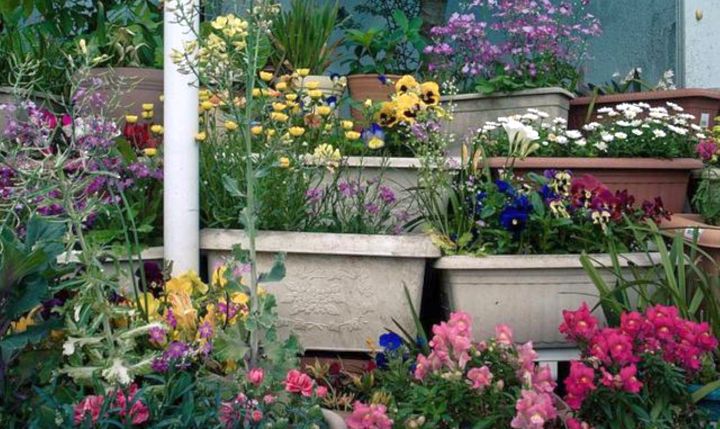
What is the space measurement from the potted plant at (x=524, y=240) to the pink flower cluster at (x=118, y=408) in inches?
44.8

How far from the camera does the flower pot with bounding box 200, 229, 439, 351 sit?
2.61 m

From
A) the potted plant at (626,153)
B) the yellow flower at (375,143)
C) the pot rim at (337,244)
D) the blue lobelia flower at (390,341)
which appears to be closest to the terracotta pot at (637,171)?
the potted plant at (626,153)

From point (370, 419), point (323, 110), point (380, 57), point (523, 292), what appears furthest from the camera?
point (380, 57)

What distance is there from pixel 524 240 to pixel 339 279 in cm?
60

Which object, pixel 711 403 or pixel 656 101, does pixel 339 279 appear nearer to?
pixel 711 403

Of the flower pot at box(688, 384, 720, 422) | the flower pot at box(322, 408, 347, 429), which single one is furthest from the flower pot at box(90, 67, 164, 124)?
the flower pot at box(688, 384, 720, 422)

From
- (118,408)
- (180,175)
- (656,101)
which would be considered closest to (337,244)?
(180,175)

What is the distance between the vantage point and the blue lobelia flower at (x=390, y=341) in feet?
8.00

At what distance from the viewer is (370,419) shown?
2.03 meters

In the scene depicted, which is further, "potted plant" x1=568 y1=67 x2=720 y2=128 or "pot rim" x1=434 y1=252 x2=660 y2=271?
"potted plant" x1=568 y1=67 x2=720 y2=128

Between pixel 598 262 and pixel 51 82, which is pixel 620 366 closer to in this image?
pixel 598 262

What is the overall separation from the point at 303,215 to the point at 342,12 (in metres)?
2.35

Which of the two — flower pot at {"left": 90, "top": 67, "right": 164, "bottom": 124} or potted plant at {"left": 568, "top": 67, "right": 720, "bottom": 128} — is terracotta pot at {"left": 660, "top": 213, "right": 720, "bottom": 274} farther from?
flower pot at {"left": 90, "top": 67, "right": 164, "bottom": 124}

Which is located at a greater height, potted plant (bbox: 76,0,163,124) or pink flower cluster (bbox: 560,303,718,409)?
potted plant (bbox: 76,0,163,124)
